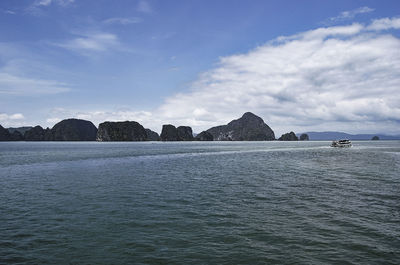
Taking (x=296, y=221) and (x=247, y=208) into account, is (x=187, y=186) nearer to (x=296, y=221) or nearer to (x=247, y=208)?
(x=247, y=208)

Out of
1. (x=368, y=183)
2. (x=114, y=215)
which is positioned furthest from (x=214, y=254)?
(x=368, y=183)

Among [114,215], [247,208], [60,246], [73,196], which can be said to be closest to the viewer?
[60,246]

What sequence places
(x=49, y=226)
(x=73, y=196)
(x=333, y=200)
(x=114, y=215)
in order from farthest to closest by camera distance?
(x=73, y=196)
(x=333, y=200)
(x=114, y=215)
(x=49, y=226)

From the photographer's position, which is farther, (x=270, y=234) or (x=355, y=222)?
(x=355, y=222)

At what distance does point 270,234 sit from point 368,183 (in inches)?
1037

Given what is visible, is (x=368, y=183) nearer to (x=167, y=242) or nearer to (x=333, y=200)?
(x=333, y=200)

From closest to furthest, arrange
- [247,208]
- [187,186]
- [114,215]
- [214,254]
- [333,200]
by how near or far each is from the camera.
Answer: [214,254] → [114,215] → [247,208] → [333,200] → [187,186]

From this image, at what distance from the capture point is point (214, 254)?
13406 mm

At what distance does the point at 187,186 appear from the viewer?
33469 millimetres

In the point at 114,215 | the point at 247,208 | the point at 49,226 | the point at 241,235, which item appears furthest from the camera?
the point at 247,208

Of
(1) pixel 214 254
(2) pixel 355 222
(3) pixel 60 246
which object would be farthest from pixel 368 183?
(3) pixel 60 246

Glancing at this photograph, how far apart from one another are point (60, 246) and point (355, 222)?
2013 cm

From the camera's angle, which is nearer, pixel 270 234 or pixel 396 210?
pixel 270 234

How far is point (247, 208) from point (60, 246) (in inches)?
578
